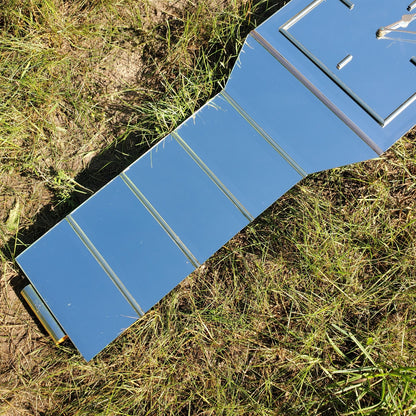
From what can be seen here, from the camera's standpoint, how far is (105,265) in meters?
1.77

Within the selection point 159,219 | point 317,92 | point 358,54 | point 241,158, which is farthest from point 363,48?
point 159,219

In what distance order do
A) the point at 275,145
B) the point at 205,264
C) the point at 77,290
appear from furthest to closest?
1. the point at 205,264
2. the point at 275,145
3. the point at 77,290

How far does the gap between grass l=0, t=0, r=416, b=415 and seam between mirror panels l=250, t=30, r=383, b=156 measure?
0.25 m

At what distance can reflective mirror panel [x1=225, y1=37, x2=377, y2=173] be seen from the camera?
1.86 m

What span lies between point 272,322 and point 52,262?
114 centimetres

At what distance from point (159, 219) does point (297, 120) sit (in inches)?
31.8

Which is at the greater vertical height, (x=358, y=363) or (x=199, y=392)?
(x=199, y=392)

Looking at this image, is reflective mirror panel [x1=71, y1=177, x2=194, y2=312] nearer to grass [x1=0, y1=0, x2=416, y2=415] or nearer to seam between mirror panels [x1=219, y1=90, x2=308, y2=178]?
grass [x1=0, y1=0, x2=416, y2=415]

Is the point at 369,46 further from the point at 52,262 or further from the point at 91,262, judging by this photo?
the point at 52,262

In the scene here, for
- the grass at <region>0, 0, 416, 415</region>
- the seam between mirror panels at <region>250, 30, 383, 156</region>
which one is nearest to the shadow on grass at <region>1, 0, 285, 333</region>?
the grass at <region>0, 0, 416, 415</region>

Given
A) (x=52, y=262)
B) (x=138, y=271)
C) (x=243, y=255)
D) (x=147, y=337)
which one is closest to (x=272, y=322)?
(x=243, y=255)

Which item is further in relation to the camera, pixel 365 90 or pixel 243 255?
pixel 243 255

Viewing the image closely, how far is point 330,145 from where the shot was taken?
73.3 inches

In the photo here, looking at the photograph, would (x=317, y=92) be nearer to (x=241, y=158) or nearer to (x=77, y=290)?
(x=241, y=158)
